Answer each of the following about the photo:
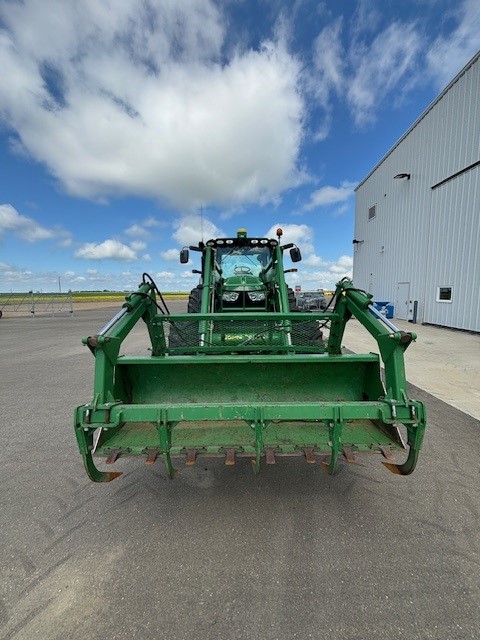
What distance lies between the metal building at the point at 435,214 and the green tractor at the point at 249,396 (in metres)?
9.77

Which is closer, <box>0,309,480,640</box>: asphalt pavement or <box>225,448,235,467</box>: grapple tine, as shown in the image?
<box>0,309,480,640</box>: asphalt pavement

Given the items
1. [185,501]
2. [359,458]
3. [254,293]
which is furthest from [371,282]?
[185,501]

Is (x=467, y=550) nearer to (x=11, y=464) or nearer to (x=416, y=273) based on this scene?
(x=11, y=464)

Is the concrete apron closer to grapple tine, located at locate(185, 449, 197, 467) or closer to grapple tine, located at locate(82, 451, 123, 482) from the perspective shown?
grapple tine, located at locate(185, 449, 197, 467)

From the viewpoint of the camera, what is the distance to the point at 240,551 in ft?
6.77

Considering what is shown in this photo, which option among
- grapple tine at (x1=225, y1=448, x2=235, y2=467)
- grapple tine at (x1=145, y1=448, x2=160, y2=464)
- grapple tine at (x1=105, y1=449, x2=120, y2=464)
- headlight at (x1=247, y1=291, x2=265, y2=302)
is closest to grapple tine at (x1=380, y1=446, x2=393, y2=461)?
grapple tine at (x1=225, y1=448, x2=235, y2=467)

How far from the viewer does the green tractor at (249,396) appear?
2.05 metres

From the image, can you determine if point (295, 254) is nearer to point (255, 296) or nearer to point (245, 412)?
point (255, 296)

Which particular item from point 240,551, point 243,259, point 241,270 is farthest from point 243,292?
point 240,551

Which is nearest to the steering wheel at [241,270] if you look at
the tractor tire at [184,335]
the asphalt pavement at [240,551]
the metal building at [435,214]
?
the tractor tire at [184,335]

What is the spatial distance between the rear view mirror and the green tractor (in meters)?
1.03

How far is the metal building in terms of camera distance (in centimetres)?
1091

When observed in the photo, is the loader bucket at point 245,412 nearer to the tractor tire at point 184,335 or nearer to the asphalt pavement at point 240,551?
the tractor tire at point 184,335

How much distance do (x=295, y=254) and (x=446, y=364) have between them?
423cm
